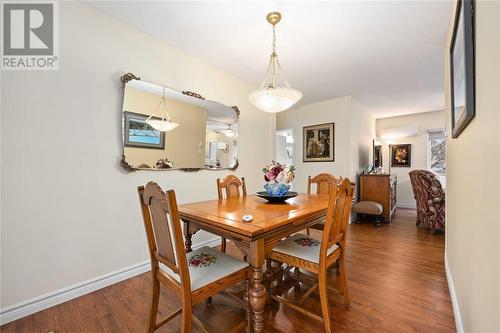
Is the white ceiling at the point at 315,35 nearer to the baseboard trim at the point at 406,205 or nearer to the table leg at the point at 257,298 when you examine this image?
the table leg at the point at 257,298

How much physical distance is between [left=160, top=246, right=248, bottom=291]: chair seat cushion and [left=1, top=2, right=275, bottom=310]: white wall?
105 cm

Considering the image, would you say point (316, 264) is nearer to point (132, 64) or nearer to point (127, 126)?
point (127, 126)

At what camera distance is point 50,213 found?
67.4 inches

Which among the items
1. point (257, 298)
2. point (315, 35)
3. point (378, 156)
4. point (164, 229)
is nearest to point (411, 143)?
point (378, 156)

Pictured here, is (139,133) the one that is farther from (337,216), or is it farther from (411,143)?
(411,143)

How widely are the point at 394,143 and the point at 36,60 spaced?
688 centimetres

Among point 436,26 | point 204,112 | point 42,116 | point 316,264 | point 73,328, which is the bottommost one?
point 73,328

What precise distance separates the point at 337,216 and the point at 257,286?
2.24ft

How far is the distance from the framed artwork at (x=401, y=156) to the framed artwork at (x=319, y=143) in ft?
8.58

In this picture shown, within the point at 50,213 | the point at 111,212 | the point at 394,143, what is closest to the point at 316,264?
the point at 111,212

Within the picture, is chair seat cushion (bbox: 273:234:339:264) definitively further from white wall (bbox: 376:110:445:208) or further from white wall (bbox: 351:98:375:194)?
white wall (bbox: 376:110:445:208)

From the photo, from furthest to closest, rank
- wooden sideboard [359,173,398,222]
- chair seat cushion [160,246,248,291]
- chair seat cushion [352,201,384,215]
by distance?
1. wooden sideboard [359,173,398,222]
2. chair seat cushion [352,201,384,215]
3. chair seat cushion [160,246,248,291]

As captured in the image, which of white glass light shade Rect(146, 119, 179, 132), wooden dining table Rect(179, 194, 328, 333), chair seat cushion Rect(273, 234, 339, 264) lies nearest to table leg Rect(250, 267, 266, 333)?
Result: wooden dining table Rect(179, 194, 328, 333)

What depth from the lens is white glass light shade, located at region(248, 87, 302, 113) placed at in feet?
6.56
